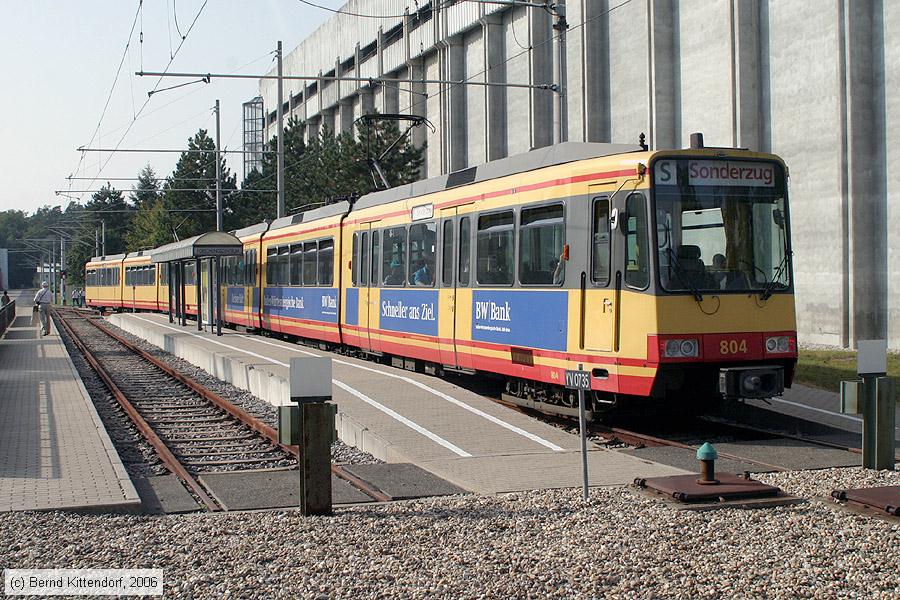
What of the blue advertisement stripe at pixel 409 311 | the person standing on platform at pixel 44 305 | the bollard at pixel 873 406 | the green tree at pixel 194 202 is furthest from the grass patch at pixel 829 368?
the green tree at pixel 194 202

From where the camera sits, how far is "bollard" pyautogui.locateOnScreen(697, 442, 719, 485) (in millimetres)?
8109

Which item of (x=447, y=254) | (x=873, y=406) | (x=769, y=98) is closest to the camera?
(x=873, y=406)

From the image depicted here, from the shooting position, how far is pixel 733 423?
13008 mm

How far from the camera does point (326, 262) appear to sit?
22.3 metres

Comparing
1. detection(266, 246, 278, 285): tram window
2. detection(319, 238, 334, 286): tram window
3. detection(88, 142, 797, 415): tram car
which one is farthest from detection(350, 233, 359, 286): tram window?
detection(266, 246, 278, 285): tram window

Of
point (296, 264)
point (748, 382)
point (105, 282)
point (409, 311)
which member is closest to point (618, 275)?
point (748, 382)

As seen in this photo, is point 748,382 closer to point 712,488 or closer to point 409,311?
point 712,488

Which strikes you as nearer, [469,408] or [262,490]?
[262,490]

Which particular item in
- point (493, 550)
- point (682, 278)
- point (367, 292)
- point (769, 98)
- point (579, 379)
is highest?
point (769, 98)

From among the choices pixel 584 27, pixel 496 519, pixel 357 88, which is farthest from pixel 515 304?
pixel 357 88

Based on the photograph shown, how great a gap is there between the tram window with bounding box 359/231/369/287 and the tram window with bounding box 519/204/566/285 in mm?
6543

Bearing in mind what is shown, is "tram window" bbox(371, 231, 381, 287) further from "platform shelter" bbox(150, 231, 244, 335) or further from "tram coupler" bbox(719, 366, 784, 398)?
"platform shelter" bbox(150, 231, 244, 335)

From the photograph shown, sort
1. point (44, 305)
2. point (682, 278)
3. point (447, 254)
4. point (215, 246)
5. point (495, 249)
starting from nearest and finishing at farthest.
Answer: point (682, 278) → point (495, 249) → point (447, 254) → point (215, 246) → point (44, 305)

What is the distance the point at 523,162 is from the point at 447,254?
227cm
